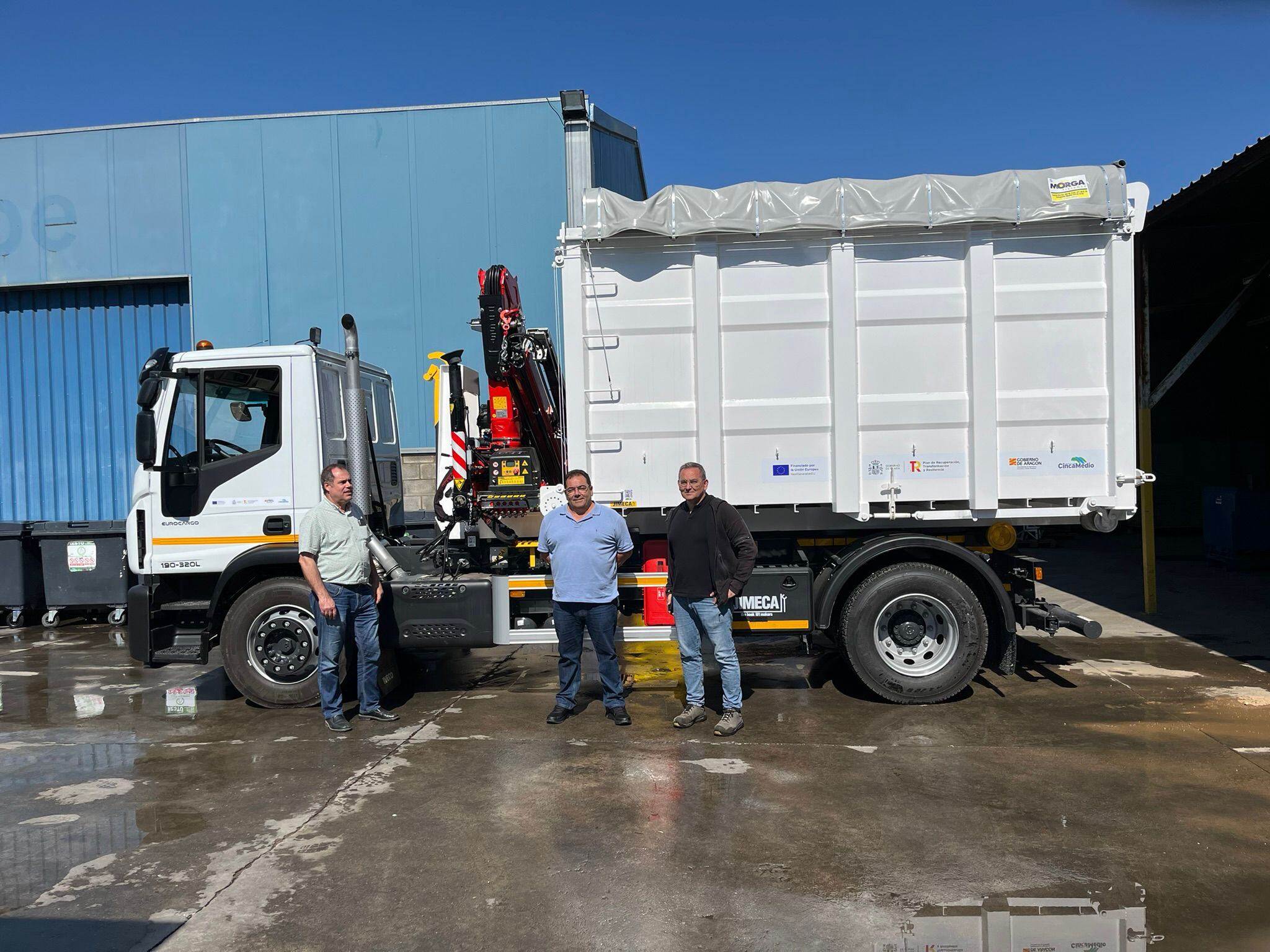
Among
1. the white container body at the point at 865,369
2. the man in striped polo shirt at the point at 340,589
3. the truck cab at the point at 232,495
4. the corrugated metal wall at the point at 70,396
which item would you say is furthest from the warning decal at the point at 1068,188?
the corrugated metal wall at the point at 70,396

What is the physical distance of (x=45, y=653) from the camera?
956cm

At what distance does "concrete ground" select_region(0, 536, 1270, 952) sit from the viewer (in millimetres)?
3619

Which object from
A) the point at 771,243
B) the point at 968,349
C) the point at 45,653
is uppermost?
the point at 771,243

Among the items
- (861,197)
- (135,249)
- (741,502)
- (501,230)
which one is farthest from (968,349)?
(135,249)

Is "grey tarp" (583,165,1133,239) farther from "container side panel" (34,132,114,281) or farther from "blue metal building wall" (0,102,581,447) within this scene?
"container side panel" (34,132,114,281)

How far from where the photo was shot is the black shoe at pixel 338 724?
6.20 metres

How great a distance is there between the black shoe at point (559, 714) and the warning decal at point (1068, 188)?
4807 millimetres

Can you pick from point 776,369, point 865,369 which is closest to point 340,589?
point 776,369

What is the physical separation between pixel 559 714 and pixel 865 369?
10.5 feet

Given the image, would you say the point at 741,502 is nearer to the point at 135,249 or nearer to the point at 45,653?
the point at 45,653

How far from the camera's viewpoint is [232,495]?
21.9 ft

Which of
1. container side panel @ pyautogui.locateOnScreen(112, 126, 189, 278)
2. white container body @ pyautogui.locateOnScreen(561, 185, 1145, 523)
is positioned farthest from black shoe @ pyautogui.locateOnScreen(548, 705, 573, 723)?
container side panel @ pyautogui.locateOnScreen(112, 126, 189, 278)

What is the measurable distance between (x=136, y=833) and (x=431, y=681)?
129 inches

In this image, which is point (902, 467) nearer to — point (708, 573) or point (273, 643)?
point (708, 573)
